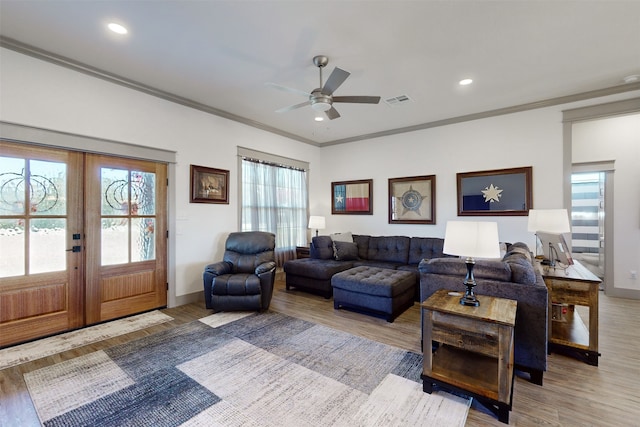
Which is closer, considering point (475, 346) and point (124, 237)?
point (475, 346)

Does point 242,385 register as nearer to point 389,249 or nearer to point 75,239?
point 75,239

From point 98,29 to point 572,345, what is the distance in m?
5.30

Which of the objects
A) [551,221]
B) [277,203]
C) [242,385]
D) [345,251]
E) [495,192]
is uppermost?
[495,192]

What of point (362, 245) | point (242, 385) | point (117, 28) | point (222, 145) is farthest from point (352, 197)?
point (117, 28)

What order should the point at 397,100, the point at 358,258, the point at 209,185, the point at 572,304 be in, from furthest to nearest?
the point at 358,258 → the point at 209,185 → the point at 397,100 → the point at 572,304

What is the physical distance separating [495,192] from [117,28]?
536 centimetres

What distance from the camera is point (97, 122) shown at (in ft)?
10.9

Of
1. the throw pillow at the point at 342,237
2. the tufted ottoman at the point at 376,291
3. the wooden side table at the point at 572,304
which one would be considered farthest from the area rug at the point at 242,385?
the throw pillow at the point at 342,237

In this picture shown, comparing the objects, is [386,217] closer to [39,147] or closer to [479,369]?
[479,369]

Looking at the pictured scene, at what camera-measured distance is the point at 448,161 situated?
16.5ft

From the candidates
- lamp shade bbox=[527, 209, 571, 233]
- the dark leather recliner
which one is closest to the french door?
the dark leather recliner

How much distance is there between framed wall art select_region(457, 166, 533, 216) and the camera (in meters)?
4.35

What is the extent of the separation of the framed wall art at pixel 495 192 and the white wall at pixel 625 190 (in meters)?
1.47

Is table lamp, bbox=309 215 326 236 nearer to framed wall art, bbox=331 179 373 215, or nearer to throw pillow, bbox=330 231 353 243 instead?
throw pillow, bbox=330 231 353 243
